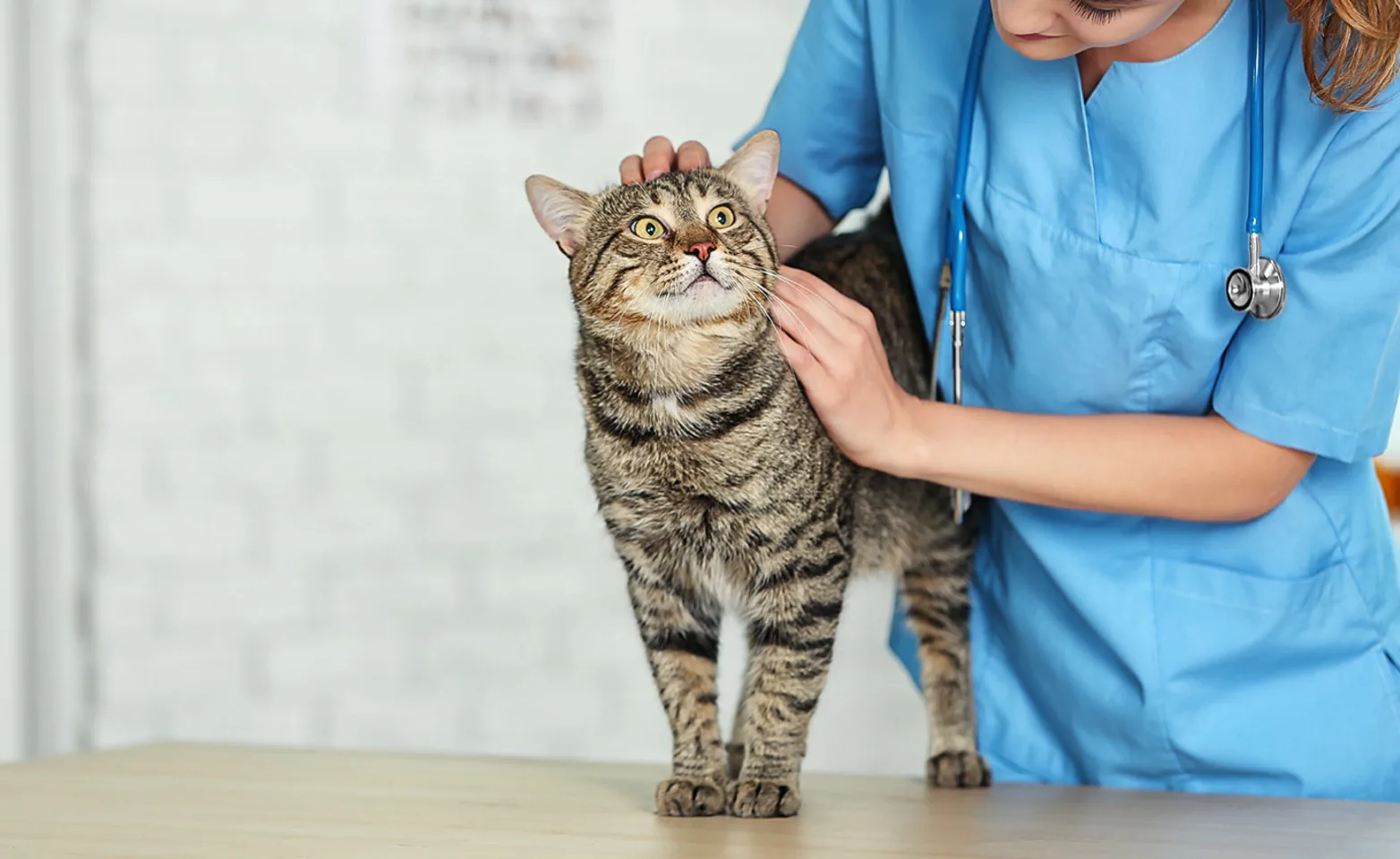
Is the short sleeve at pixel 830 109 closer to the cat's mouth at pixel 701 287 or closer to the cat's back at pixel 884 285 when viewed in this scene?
the cat's back at pixel 884 285

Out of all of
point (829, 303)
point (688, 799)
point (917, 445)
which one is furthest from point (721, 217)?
point (688, 799)

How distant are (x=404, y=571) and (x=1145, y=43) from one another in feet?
5.94

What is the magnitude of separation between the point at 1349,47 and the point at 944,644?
0.68 m

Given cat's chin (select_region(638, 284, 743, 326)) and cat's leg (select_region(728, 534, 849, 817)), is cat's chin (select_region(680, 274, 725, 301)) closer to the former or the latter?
cat's chin (select_region(638, 284, 743, 326))

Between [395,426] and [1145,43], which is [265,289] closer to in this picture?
[395,426]

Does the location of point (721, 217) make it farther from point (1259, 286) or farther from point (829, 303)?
point (1259, 286)

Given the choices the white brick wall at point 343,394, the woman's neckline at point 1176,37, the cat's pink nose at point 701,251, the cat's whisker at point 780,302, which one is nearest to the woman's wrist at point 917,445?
the cat's whisker at point 780,302

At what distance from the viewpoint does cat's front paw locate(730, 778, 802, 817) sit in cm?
104

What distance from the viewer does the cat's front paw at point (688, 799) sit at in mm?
1039

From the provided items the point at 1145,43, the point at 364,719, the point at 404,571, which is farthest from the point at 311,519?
the point at 1145,43

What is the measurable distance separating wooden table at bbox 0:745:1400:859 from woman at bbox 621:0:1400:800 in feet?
0.43

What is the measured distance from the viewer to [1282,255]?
1.09 m

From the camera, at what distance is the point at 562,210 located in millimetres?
1263

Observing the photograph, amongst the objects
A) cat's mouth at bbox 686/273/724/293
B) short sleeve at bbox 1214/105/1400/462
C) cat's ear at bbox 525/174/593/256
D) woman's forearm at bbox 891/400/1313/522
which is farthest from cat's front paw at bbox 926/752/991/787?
cat's ear at bbox 525/174/593/256
